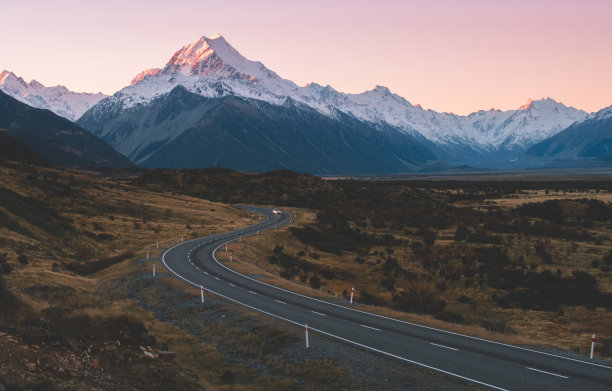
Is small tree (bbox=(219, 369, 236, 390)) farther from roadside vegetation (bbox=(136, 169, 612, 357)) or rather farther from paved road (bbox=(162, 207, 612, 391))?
roadside vegetation (bbox=(136, 169, 612, 357))

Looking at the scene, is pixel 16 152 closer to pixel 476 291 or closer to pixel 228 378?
pixel 476 291

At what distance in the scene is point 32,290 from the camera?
28391mm

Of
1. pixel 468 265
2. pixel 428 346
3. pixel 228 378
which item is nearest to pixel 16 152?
pixel 468 265

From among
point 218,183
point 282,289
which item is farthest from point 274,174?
point 282,289

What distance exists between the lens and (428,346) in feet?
69.9

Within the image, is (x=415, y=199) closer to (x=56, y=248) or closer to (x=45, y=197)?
(x=45, y=197)

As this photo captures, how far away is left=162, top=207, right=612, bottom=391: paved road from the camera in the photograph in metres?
17.5

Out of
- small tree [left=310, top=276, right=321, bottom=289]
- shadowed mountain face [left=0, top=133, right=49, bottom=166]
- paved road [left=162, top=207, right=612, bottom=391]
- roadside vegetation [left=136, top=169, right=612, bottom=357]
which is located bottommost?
small tree [left=310, top=276, right=321, bottom=289]

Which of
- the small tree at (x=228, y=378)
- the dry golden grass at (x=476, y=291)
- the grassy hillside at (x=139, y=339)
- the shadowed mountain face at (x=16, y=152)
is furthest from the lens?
the shadowed mountain face at (x=16, y=152)

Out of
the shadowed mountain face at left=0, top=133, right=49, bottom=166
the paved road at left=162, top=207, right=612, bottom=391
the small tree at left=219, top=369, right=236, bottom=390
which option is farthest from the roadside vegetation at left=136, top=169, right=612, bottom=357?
the shadowed mountain face at left=0, top=133, right=49, bottom=166

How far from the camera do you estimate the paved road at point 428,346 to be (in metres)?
17.5

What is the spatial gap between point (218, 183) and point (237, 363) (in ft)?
417

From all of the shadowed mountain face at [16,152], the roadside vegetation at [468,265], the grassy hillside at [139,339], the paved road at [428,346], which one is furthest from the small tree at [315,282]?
the shadowed mountain face at [16,152]

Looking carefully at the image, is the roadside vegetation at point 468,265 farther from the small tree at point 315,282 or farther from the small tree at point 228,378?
the small tree at point 228,378
